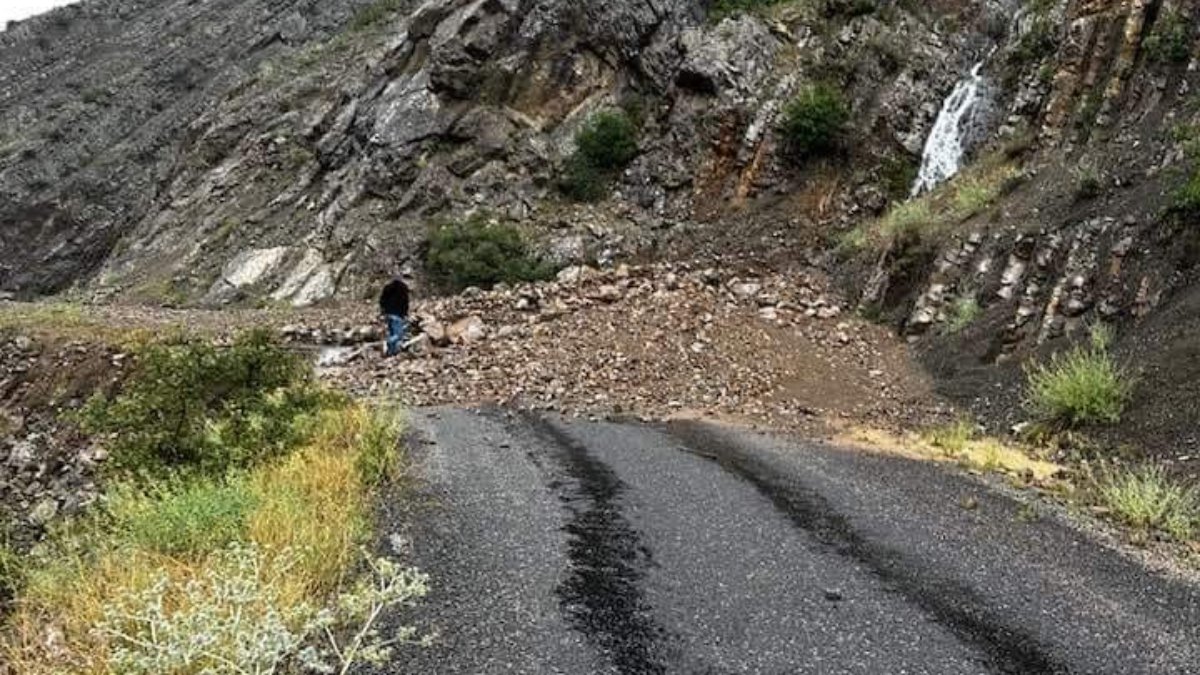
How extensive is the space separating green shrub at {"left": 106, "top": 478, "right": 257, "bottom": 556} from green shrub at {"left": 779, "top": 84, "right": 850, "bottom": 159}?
Result: 2062 centimetres

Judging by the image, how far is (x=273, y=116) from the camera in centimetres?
3753

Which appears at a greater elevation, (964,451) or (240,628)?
(964,451)

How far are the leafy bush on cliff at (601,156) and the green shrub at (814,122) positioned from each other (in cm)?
479

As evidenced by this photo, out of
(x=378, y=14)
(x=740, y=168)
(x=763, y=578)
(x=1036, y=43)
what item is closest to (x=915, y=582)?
(x=763, y=578)

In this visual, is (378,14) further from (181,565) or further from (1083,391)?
(181,565)

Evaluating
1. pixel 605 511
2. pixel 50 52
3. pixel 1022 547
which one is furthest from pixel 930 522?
pixel 50 52

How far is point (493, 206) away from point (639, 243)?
191 inches

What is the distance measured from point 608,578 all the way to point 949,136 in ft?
64.7

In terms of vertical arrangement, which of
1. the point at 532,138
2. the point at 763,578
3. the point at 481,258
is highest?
the point at 532,138

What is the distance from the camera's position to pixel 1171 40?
54.5 ft

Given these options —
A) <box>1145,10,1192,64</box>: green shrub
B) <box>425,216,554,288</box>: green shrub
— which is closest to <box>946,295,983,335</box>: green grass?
<box>1145,10,1192,64</box>: green shrub

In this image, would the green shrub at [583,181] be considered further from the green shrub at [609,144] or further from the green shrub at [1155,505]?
the green shrub at [1155,505]

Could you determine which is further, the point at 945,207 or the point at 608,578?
the point at 945,207

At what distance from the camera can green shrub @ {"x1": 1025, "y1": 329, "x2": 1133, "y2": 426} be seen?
11000mm
